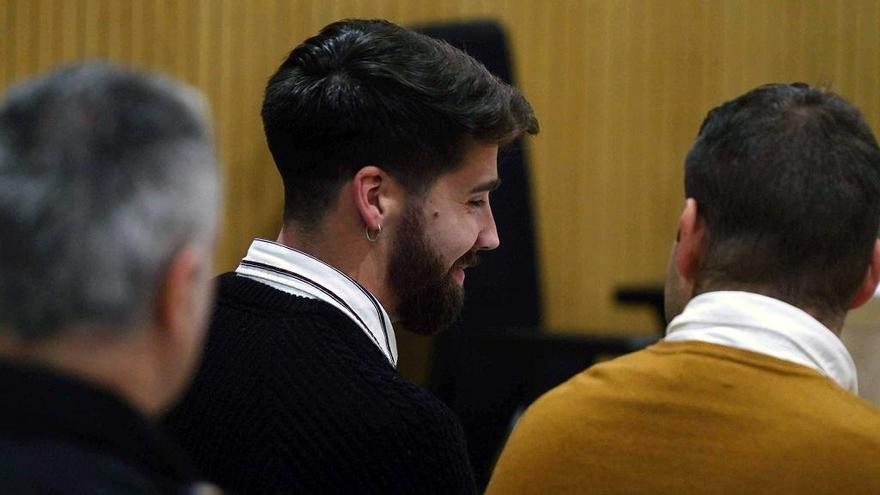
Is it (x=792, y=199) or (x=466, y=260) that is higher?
(x=792, y=199)

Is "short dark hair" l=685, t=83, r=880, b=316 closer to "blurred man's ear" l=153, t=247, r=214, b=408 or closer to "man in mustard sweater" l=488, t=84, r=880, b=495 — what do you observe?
"man in mustard sweater" l=488, t=84, r=880, b=495

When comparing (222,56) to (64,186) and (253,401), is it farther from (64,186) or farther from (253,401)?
(64,186)

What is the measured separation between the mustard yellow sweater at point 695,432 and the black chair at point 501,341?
1623 millimetres

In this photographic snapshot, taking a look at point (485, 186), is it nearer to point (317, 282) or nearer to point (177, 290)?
point (317, 282)

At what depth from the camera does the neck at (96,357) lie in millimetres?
802

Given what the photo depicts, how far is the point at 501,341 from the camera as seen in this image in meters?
3.17

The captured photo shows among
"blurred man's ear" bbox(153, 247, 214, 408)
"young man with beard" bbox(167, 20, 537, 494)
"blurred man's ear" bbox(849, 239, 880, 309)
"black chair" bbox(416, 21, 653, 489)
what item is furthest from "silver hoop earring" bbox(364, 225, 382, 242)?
"black chair" bbox(416, 21, 653, 489)

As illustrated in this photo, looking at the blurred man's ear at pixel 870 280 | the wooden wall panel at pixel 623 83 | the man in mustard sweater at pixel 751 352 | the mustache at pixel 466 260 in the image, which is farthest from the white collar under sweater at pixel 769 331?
the wooden wall panel at pixel 623 83

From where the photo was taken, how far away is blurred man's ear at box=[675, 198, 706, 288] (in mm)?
1540

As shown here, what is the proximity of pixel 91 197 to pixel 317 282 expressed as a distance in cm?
95

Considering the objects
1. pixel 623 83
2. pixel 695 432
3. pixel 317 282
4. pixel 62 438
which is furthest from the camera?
pixel 623 83

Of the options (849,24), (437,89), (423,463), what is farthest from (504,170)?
(423,463)

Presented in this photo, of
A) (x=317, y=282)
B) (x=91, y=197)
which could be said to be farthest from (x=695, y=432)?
(x=91, y=197)

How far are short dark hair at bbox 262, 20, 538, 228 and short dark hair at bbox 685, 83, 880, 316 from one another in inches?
17.4
